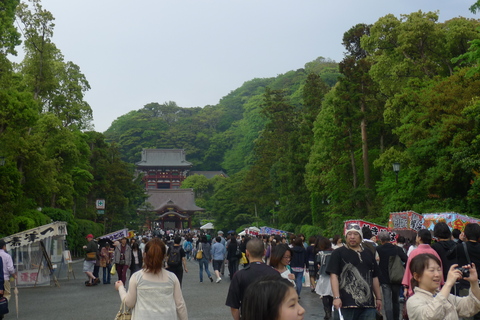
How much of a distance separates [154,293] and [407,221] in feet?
46.5

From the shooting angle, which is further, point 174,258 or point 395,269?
point 174,258

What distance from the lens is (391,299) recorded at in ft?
30.3

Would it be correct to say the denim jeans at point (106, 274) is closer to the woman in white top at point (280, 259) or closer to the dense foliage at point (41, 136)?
the dense foliage at point (41, 136)

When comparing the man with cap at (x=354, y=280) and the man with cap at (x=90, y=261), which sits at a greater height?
the man with cap at (x=354, y=280)

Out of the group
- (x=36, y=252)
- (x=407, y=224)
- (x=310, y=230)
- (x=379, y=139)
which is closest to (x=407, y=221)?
(x=407, y=224)

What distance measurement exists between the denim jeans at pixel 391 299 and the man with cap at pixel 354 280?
3053 millimetres

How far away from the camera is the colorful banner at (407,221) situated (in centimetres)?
1782

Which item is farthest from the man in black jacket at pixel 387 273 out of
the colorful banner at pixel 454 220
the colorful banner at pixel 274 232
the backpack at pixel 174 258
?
the colorful banner at pixel 274 232

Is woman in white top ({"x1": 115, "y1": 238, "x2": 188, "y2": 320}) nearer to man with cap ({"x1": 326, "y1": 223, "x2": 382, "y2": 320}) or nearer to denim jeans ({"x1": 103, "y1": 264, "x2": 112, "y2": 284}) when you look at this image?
man with cap ({"x1": 326, "y1": 223, "x2": 382, "y2": 320})

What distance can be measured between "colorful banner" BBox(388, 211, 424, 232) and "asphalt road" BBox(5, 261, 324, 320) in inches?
154

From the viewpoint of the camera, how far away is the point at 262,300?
2.52 meters

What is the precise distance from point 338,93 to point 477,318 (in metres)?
25.8

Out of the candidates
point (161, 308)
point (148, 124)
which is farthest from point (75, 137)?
point (148, 124)

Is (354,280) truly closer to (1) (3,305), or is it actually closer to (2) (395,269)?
(2) (395,269)
